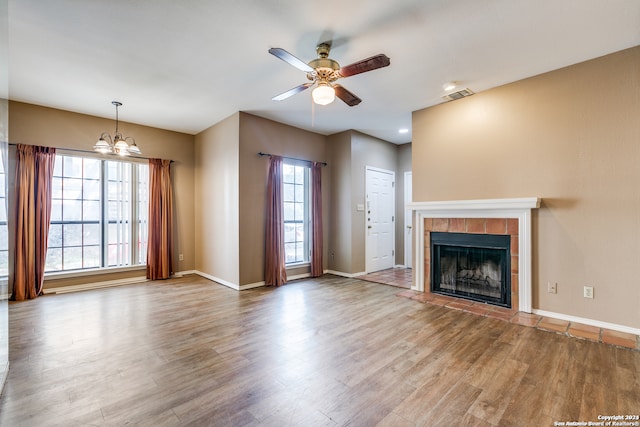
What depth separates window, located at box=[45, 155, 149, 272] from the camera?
4695 mm

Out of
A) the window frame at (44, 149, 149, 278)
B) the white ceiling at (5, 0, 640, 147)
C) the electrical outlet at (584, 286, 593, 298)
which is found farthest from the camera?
the window frame at (44, 149, 149, 278)

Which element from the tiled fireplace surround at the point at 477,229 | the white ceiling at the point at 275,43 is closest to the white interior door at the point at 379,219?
the tiled fireplace surround at the point at 477,229

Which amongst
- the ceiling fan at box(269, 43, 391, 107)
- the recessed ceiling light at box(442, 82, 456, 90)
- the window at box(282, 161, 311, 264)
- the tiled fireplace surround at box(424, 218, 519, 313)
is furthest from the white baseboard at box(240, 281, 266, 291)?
the recessed ceiling light at box(442, 82, 456, 90)

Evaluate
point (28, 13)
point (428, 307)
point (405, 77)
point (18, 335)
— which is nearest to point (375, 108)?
point (405, 77)

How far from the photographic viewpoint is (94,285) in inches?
191

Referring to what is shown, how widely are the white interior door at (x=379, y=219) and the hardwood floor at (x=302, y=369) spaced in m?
2.42

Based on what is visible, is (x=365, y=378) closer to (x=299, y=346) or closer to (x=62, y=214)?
(x=299, y=346)

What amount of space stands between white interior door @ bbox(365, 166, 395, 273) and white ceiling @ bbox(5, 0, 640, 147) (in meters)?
2.15

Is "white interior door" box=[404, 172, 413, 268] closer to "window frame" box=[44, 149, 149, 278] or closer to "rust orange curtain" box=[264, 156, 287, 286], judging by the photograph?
"rust orange curtain" box=[264, 156, 287, 286]

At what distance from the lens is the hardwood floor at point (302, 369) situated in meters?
1.77

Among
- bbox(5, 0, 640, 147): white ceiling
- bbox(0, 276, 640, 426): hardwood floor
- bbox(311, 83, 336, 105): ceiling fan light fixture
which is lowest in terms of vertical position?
bbox(0, 276, 640, 426): hardwood floor

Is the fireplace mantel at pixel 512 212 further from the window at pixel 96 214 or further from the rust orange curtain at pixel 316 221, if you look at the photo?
Answer: the window at pixel 96 214

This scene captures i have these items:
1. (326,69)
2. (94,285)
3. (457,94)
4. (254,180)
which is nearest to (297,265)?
(254,180)

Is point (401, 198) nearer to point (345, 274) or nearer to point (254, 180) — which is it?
point (345, 274)
